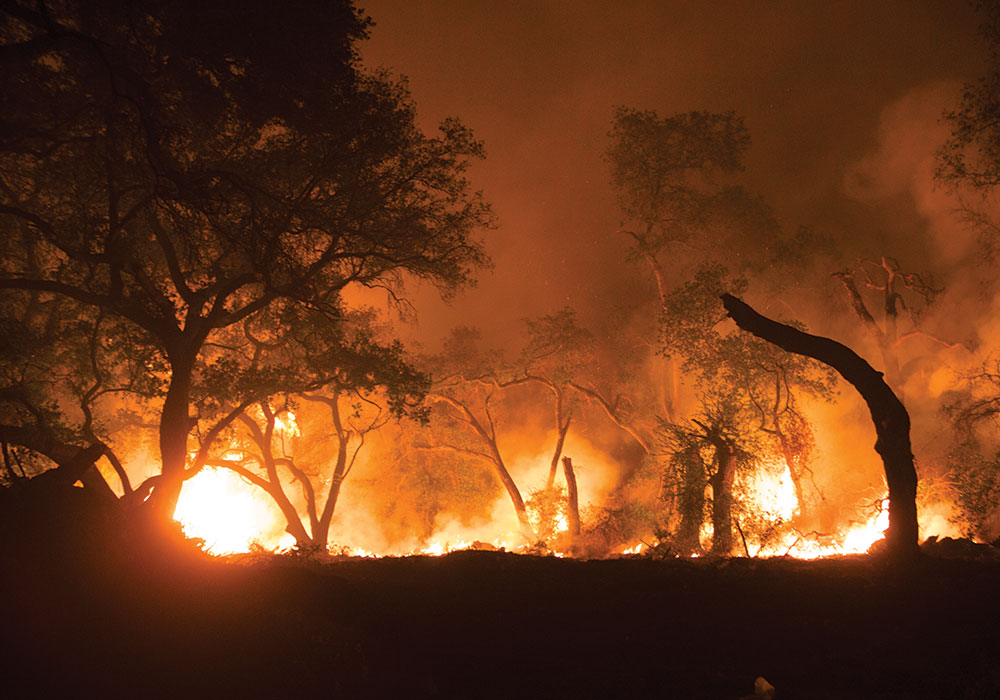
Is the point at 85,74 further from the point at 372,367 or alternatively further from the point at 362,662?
the point at 362,662

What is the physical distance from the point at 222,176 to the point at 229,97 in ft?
8.47

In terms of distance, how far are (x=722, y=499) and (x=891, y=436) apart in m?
6.49

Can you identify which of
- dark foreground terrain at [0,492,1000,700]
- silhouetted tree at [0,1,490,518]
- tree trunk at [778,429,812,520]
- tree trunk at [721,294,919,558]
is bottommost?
dark foreground terrain at [0,492,1000,700]

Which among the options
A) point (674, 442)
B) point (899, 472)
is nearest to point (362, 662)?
point (899, 472)

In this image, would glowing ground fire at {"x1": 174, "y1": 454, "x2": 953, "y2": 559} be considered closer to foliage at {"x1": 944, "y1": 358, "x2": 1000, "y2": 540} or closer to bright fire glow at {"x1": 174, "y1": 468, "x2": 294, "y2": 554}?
bright fire glow at {"x1": 174, "y1": 468, "x2": 294, "y2": 554}

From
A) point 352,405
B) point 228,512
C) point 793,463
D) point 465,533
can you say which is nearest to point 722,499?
point 793,463

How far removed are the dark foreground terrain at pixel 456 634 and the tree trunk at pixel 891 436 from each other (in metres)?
1.41

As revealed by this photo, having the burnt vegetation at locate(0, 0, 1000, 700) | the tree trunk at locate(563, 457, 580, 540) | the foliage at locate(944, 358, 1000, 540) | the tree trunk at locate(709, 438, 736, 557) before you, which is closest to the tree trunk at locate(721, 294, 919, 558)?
the burnt vegetation at locate(0, 0, 1000, 700)

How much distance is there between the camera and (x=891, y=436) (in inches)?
373

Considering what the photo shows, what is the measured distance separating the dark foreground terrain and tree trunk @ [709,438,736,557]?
779 cm

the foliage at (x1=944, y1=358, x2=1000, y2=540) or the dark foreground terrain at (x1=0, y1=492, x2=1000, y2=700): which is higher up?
the foliage at (x1=944, y1=358, x2=1000, y2=540)

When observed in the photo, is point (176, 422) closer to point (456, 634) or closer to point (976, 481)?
point (456, 634)

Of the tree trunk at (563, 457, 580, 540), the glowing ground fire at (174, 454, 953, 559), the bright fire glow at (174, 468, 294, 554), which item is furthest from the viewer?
the bright fire glow at (174, 468, 294, 554)

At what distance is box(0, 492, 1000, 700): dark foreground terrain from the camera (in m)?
4.76
